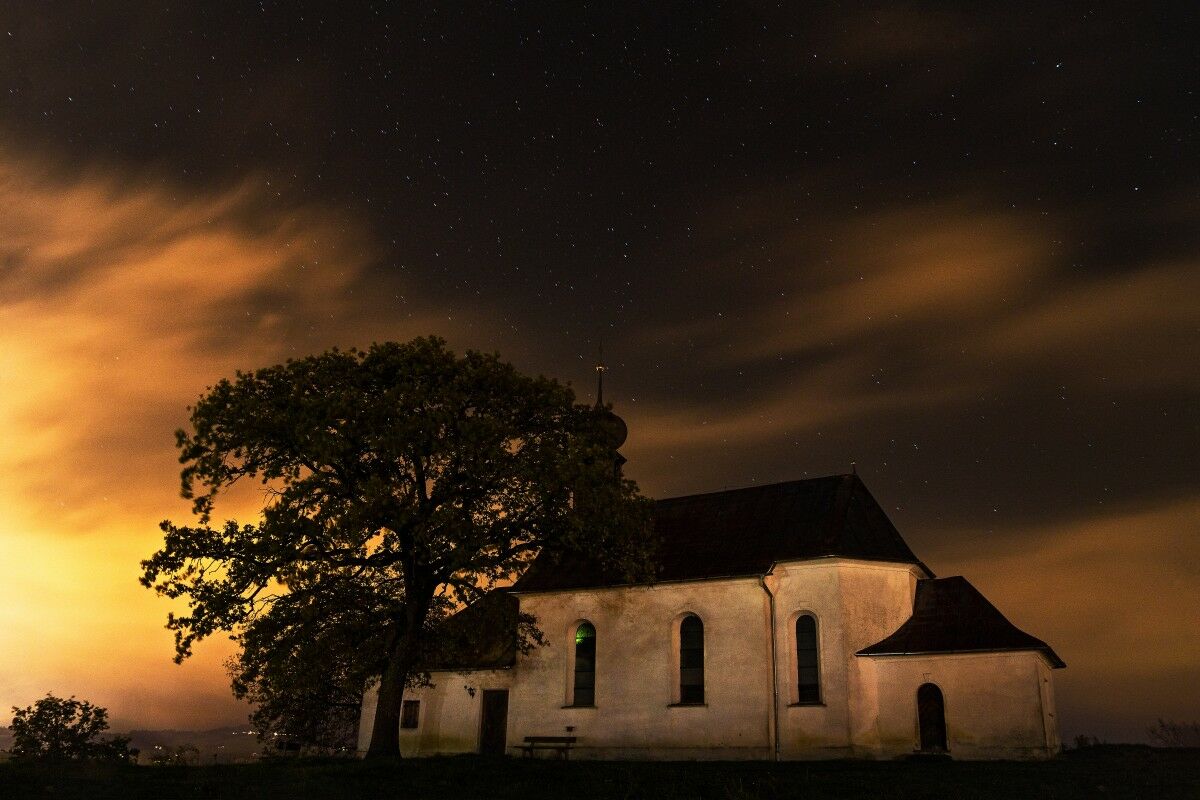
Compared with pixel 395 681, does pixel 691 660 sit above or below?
above

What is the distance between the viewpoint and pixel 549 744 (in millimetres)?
36594

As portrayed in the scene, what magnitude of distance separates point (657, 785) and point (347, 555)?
43.2ft

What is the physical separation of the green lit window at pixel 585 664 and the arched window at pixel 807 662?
27.0 feet

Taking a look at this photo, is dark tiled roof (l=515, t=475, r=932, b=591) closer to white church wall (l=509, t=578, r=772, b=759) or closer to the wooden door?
white church wall (l=509, t=578, r=772, b=759)

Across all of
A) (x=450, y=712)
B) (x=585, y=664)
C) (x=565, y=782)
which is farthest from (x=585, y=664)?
(x=565, y=782)

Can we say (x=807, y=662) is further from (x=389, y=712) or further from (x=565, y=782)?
(x=565, y=782)

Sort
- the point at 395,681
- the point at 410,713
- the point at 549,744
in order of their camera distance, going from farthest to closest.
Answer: the point at 410,713 → the point at 549,744 → the point at 395,681

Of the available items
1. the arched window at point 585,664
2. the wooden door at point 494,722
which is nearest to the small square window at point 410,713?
the wooden door at point 494,722

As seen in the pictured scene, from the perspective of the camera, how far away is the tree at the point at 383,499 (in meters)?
28.0

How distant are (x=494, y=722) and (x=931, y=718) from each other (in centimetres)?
1705

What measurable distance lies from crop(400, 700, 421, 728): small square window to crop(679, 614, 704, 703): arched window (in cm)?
1204

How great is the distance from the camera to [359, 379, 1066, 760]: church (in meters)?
31.9

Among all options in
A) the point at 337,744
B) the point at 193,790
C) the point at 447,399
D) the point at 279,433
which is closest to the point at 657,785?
the point at 193,790

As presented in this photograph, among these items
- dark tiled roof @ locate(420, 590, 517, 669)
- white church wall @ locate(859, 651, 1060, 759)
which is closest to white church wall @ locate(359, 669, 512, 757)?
dark tiled roof @ locate(420, 590, 517, 669)
